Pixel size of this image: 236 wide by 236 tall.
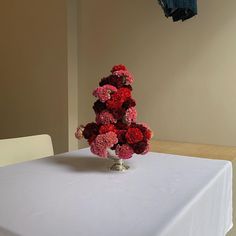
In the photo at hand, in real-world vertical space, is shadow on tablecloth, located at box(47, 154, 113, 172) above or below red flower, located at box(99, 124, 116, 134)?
below

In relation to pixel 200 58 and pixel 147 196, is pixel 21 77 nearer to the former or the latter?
pixel 200 58

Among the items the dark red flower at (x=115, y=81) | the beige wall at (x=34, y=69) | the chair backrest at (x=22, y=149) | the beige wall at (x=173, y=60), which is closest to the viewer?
the dark red flower at (x=115, y=81)

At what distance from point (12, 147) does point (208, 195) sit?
3.09 feet

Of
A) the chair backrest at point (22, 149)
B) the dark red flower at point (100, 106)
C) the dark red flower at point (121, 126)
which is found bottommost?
the chair backrest at point (22, 149)

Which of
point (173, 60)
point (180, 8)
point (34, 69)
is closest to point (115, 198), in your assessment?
point (180, 8)

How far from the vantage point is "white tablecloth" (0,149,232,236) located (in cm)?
72

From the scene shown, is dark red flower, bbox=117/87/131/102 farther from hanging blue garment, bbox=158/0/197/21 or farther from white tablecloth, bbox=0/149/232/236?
hanging blue garment, bbox=158/0/197/21

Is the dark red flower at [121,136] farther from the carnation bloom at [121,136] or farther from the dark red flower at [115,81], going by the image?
the dark red flower at [115,81]

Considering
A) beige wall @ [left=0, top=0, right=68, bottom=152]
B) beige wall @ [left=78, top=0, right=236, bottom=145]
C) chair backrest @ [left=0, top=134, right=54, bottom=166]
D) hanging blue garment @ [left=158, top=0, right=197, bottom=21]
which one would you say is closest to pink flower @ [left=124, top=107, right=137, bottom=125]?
chair backrest @ [left=0, top=134, right=54, bottom=166]

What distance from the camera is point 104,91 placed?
1094 millimetres

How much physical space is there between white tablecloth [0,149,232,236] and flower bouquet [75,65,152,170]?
11 cm

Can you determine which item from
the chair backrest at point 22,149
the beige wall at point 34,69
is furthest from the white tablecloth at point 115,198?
the beige wall at point 34,69

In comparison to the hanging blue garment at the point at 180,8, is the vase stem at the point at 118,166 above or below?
below

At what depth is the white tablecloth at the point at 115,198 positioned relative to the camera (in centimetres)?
72
